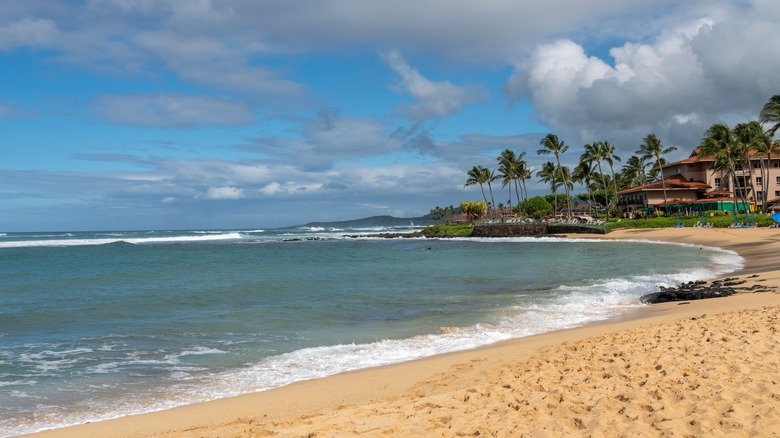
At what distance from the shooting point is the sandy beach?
5.30 m

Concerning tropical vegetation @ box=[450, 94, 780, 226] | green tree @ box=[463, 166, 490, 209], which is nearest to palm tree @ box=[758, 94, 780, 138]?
tropical vegetation @ box=[450, 94, 780, 226]

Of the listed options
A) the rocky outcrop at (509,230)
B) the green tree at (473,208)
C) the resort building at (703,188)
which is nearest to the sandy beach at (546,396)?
the resort building at (703,188)

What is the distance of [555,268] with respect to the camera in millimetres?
30234

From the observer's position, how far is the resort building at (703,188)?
7031cm

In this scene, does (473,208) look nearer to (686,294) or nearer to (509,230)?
(509,230)

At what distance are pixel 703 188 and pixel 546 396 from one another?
80.4 metres

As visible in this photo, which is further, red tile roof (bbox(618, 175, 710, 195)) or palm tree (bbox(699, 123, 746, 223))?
red tile roof (bbox(618, 175, 710, 195))

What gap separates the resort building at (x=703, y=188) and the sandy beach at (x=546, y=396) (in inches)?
2702

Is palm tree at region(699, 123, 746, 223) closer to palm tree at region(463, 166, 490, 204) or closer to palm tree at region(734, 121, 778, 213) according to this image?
palm tree at region(734, 121, 778, 213)

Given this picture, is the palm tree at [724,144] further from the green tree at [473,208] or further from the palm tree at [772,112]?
the green tree at [473,208]

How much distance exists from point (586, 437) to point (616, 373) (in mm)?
2299

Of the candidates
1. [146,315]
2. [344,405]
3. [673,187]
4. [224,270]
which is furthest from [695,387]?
[673,187]

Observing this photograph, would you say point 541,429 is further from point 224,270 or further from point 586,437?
point 224,270

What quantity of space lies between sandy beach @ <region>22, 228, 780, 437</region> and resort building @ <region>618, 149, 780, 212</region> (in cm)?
6863
